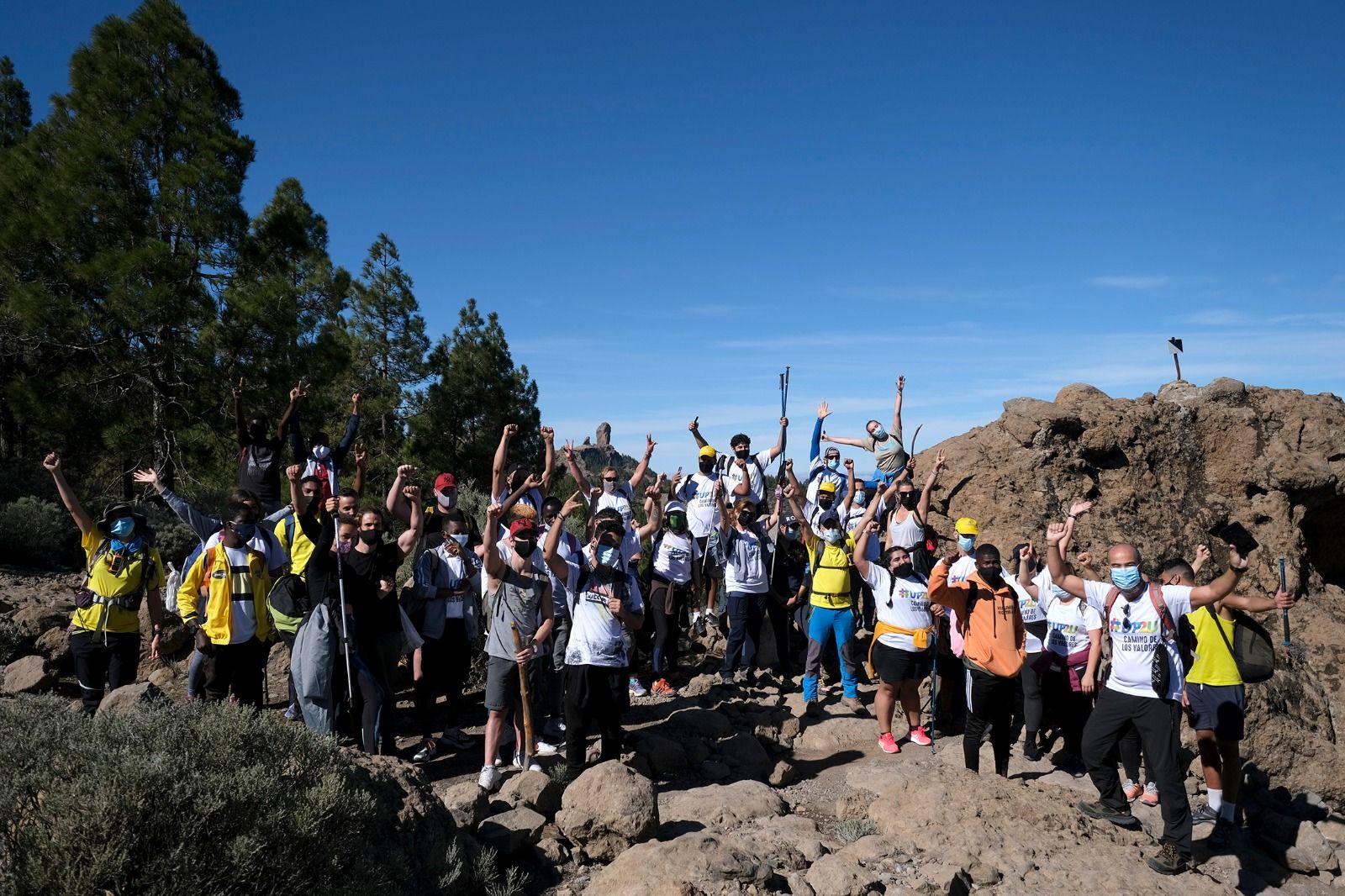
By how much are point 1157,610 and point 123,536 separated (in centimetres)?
828

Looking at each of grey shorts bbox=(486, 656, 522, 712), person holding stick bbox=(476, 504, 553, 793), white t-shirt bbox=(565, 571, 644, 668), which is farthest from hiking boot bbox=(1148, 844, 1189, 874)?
grey shorts bbox=(486, 656, 522, 712)

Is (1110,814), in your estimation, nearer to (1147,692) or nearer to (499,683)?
(1147,692)

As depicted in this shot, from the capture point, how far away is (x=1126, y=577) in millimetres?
6285

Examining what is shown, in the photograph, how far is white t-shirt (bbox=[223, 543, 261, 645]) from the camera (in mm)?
6883

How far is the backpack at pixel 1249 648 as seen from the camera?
6.93m

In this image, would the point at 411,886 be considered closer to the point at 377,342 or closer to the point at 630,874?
the point at 630,874

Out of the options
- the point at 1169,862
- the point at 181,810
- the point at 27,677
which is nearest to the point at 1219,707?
the point at 1169,862

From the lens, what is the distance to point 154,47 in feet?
54.0

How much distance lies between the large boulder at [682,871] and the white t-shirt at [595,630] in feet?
5.51

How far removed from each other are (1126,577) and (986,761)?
105 inches

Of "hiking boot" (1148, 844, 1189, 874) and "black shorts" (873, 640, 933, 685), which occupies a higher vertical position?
"black shorts" (873, 640, 933, 685)

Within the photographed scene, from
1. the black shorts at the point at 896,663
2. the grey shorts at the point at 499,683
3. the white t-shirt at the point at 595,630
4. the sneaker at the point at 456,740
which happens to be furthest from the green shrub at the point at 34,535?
the black shorts at the point at 896,663

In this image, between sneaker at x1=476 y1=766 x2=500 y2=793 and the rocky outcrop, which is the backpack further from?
sneaker at x1=476 y1=766 x2=500 y2=793

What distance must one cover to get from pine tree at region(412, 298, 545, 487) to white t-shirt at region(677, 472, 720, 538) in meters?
12.9
